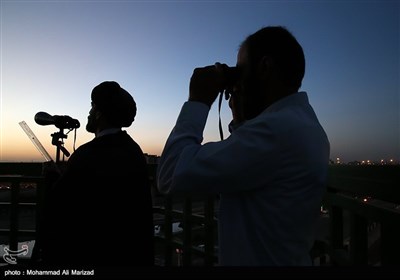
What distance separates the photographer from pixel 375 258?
6.29 feet

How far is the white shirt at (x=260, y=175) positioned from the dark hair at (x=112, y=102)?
1432 mm

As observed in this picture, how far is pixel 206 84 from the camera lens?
0.98 metres

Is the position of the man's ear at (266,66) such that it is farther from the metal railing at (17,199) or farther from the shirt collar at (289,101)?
the metal railing at (17,199)

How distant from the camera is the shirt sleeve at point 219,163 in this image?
0.84 metres

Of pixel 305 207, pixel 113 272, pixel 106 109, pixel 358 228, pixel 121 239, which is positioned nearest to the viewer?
pixel 113 272

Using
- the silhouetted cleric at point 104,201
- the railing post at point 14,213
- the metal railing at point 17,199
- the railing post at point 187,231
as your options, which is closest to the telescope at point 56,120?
the silhouetted cleric at point 104,201

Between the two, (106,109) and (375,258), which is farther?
(106,109)

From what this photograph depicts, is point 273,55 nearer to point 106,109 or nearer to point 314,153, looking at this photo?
point 314,153

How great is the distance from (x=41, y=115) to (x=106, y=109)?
3.00 feet

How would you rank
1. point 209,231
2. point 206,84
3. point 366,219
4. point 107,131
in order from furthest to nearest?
1. point 209,231
2. point 107,131
3. point 366,219
4. point 206,84

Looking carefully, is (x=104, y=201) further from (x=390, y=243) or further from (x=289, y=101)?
(x=390, y=243)

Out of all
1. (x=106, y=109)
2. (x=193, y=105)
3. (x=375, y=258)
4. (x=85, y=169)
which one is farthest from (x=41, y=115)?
(x=375, y=258)

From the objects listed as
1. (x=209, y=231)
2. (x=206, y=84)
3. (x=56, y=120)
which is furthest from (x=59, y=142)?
(x=206, y=84)

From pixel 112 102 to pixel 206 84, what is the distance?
1451 mm
